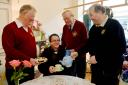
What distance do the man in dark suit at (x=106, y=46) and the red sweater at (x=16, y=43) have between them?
0.65 meters

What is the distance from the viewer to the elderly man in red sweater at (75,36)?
107 inches

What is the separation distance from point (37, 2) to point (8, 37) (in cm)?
276

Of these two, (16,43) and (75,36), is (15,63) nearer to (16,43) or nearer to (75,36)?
(16,43)

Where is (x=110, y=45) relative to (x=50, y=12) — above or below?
below

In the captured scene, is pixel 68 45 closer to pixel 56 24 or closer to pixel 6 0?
pixel 6 0

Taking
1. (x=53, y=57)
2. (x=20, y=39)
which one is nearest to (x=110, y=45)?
(x=53, y=57)

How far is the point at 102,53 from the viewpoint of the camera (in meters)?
2.13

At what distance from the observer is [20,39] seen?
2145mm

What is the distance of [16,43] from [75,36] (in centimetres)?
89

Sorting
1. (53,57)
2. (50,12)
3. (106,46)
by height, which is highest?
(50,12)

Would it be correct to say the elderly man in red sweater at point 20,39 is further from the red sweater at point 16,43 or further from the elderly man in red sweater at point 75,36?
the elderly man in red sweater at point 75,36

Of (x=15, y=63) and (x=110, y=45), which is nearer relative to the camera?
(x=15, y=63)

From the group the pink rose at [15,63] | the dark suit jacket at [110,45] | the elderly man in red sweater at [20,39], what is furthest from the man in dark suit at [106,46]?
the pink rose at [15,63]

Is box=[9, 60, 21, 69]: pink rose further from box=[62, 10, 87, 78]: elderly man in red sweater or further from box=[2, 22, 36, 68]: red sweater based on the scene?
box=[62, 10, 87, 78]: elderly man in red sweater
